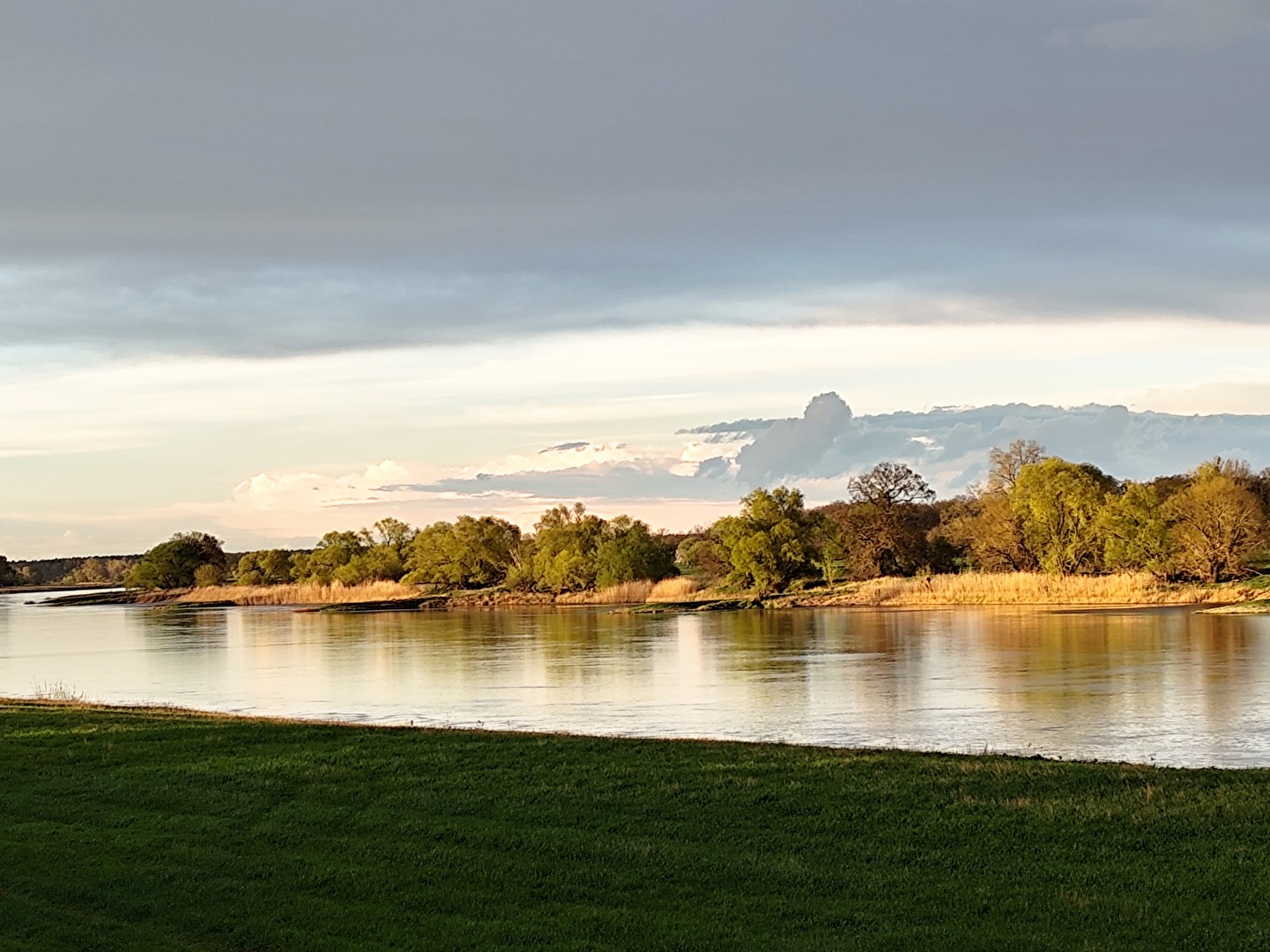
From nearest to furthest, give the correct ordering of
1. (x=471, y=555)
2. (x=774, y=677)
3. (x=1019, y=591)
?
(x=774, y=677), (x=1019, y=591), (x=471, y=555)

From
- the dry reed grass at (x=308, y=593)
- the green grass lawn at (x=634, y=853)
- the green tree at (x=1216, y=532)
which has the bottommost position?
the dry reed grass at (x=308, y=593)

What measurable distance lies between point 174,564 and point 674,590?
72.9 m

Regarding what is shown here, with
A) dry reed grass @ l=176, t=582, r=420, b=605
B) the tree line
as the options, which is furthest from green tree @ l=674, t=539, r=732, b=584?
dry reed grass @ l=176, t=582, r=420, b=605


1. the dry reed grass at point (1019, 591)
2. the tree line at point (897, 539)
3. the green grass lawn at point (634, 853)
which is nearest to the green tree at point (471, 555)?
the tree line at point (897, 539)

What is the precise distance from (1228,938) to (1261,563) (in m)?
72.4

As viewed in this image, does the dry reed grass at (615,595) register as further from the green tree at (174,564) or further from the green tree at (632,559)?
the green tree at (174,564)

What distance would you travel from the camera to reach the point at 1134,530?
70.6 meters

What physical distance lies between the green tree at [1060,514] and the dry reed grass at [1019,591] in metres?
4.67

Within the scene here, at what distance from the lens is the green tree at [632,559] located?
92.4 metres

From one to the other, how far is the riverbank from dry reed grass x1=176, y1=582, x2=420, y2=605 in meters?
0.11

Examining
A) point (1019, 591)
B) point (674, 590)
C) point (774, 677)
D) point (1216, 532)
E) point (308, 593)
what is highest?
point (1216, 532)

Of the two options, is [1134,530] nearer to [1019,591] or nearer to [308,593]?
[1019,591]

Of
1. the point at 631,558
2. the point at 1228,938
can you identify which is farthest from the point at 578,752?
the point at 631,558

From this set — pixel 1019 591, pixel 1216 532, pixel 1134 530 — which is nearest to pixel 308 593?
pixel 1019 591
